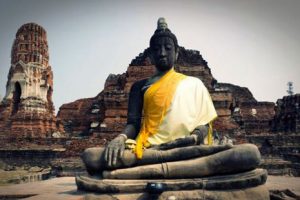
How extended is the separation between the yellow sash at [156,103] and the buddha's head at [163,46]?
0.23 m

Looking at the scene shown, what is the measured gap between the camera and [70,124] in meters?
28.8

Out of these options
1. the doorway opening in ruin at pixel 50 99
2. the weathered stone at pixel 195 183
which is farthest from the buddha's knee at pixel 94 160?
the doorway opening in ruin at pixel 50 99

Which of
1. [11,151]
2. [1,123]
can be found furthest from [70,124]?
[11,151]

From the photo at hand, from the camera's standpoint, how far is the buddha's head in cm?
548

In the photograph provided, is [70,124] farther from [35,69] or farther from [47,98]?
[35,69]

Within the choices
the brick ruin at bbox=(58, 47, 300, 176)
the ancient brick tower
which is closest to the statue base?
the brick ruin at bbox=(58, 47, 300, 176)

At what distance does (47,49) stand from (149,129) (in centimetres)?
2222

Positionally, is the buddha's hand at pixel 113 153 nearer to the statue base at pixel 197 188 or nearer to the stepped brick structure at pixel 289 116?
the statue base at pixel 197 188

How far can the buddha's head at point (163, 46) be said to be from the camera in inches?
216

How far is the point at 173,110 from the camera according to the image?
5.14 meters

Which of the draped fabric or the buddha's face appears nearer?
the draped fabric

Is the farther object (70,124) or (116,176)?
(70,124)

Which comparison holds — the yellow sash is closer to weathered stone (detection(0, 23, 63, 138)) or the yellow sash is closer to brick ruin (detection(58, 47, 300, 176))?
brick ruin (detection(58, 47, 300, 176))

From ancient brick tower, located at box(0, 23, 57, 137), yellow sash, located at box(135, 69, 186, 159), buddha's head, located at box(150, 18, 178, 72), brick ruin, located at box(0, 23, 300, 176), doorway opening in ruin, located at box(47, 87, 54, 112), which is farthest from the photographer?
doorway opening in ruin, located at box(47, 87, 54, 112)
